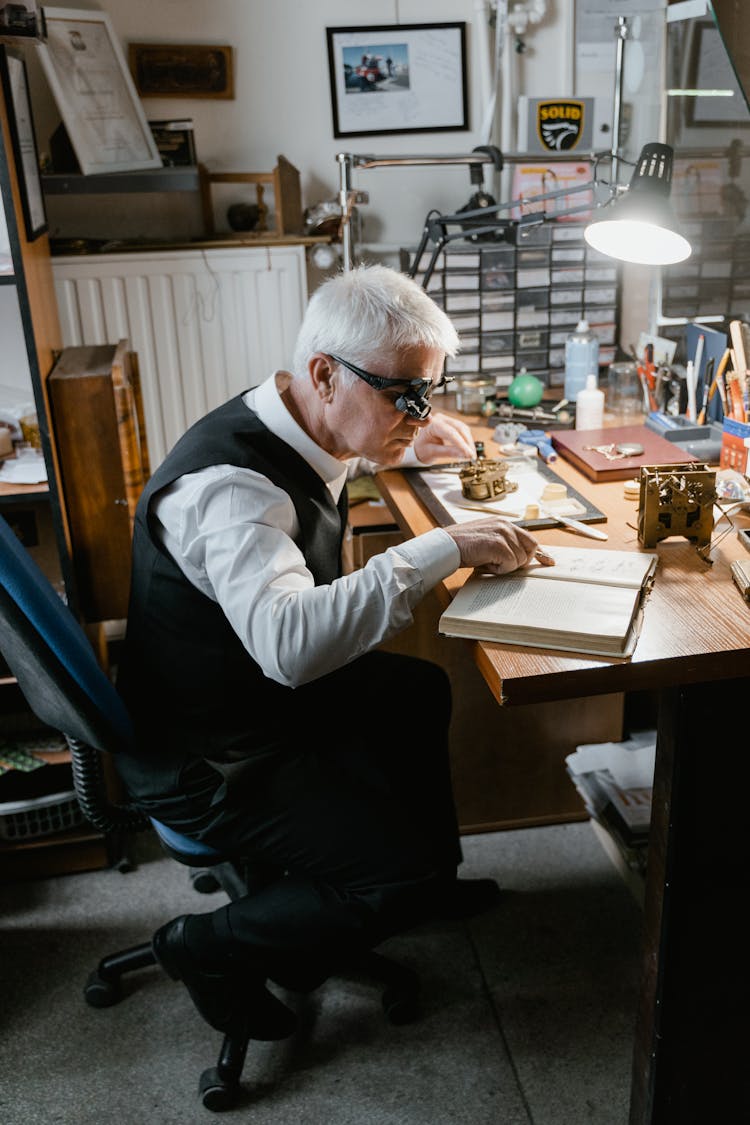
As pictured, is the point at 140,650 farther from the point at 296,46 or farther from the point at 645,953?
the point at 296,46

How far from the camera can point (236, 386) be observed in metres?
2.58

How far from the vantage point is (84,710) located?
1.42 m

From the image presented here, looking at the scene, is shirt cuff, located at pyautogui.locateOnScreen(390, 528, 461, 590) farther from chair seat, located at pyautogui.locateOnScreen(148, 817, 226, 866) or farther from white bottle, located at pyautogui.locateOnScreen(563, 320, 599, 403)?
white bottle, located at pyautogui.locateOnScreen(563, 320, 599, 403)

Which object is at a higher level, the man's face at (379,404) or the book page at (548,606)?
the man's face at (379,404)

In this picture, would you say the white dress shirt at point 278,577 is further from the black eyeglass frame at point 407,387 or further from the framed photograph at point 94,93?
the framed photograph at point 94,93

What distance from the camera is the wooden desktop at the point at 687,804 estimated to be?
3.96ft

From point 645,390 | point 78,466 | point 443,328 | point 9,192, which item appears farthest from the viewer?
point 645,390

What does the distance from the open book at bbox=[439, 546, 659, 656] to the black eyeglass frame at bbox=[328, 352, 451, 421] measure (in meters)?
0.27

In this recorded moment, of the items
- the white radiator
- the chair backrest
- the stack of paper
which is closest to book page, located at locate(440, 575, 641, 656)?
the chair backrest

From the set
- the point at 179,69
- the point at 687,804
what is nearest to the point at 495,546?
the point at 687,804

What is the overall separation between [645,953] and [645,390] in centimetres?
125

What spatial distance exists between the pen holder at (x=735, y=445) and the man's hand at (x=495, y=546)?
1.86 ft

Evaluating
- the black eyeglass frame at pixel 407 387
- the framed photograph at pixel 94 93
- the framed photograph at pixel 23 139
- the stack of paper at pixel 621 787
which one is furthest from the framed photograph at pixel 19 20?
the stack of paper at pixel 621 787

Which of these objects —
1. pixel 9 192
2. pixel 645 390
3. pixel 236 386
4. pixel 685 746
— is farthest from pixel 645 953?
pixel 236 386
